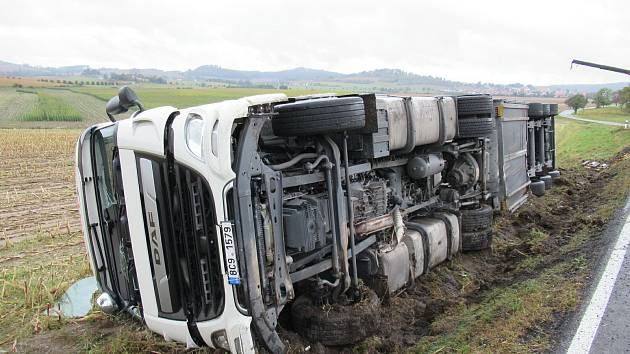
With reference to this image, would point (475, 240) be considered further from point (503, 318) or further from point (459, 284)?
point (503, 318)

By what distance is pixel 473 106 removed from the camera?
22.8 ft

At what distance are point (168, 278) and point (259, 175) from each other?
0.96 m

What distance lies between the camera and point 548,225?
8586 mm

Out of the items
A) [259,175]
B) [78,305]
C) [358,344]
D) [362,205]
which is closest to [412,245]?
[362,205]

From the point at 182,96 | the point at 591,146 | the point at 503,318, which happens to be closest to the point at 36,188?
the point at 503,318

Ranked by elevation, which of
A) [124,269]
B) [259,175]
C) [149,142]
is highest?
[149,142]

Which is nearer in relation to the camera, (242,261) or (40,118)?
(242,261)

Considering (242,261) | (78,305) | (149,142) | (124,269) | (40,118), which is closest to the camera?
(242,261)

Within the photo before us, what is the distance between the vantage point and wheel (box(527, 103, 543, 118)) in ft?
38.8

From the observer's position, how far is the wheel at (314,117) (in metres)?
3.93

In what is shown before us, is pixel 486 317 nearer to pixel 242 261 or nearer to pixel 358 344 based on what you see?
pixel 358 344

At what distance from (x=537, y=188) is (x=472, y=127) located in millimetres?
4808

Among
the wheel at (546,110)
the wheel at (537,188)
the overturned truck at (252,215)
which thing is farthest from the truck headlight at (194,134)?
the wheel at (546,110)

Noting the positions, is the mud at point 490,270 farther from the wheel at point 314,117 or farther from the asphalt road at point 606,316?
the wheel at point 314,117
